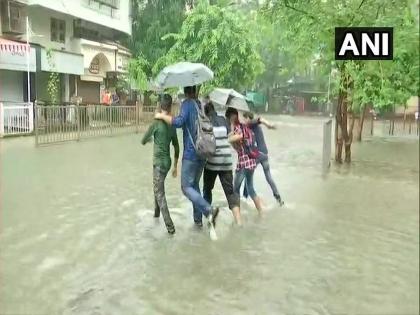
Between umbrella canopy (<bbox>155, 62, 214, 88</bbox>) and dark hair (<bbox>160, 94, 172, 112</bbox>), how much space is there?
0.71ft

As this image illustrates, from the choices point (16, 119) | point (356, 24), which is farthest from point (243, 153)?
point (16, 119)

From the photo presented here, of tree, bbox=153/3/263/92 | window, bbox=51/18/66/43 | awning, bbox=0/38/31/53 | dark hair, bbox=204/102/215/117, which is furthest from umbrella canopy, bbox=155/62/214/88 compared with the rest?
awning, bbox=0/38/31/53

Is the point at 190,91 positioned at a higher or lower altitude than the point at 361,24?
lower

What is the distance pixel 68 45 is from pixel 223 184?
4.67ft

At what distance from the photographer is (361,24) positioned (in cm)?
131

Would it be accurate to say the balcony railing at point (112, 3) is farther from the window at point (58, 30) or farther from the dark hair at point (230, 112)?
the dark hair at point (230, 112)

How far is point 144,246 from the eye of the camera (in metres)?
3.32

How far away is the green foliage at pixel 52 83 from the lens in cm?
399

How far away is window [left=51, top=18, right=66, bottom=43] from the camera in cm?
350

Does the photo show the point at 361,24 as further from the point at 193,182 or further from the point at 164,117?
the point at 193,182

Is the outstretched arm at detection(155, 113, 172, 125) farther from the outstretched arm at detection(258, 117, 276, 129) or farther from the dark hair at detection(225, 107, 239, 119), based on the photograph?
the outstretched arm at detection(258, 117, 276, 129)

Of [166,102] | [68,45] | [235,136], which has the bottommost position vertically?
[235,136]

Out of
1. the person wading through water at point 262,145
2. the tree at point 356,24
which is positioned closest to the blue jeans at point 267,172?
the person wading through water at point 262,145

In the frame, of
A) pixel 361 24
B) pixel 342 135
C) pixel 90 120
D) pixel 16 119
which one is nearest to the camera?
pixel 361 24
